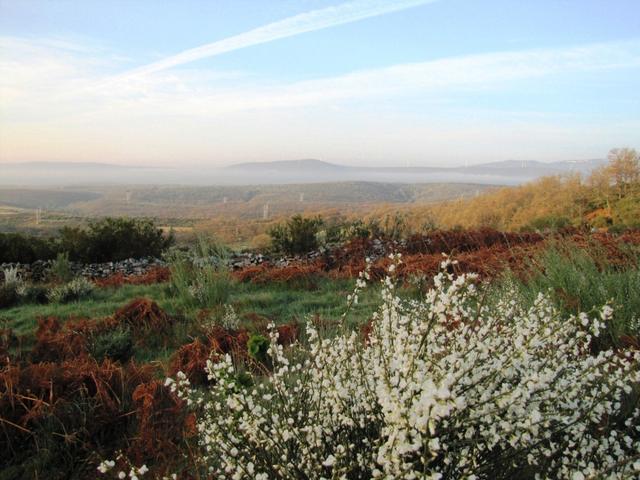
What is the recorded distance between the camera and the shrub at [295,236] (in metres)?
14.1

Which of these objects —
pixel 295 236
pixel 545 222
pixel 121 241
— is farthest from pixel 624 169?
pixel 121 241

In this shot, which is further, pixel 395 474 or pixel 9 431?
pixel 9 431

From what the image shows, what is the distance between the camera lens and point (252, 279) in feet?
32.6

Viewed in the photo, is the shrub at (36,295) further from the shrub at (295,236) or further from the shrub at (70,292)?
the shrub at (295,236)

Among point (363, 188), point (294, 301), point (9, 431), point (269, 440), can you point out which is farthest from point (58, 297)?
point (363, 188)

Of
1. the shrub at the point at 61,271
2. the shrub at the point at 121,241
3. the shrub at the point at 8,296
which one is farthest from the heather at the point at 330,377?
the shrub at the point at 121,241

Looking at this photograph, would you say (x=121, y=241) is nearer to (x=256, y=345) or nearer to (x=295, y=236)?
(x=295, y=236)

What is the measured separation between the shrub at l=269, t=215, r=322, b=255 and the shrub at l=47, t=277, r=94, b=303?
19.0 ft

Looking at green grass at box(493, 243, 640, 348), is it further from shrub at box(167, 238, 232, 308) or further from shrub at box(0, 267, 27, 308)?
shrub at box(0, 267, 27, 308)

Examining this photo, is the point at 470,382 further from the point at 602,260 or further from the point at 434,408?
the point at 602,260

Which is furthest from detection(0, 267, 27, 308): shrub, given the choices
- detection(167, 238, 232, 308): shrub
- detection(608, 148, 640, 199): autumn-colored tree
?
detection(608, 148, 640, 199): autumn-colored tree

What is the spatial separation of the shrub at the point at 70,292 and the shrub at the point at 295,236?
5.80 meters

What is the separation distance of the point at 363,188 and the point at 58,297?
120m

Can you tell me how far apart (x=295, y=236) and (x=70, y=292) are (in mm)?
6338
